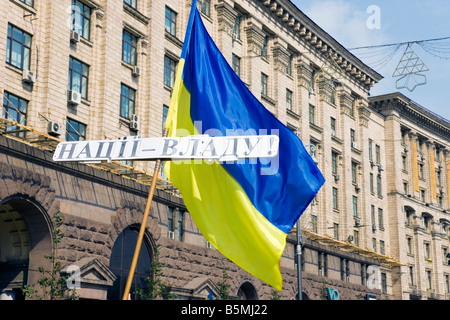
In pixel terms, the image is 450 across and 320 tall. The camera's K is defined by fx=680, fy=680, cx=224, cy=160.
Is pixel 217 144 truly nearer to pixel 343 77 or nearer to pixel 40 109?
pixel 40 109

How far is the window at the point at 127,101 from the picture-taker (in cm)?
3216

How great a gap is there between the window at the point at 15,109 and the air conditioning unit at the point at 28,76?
77 cm

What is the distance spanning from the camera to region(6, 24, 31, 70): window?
25.7 meters

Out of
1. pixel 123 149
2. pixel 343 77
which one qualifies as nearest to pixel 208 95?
pixel 123 149

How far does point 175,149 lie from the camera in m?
7.48

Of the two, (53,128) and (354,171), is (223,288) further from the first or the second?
(354,171)

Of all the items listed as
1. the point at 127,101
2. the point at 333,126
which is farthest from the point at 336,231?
the point at 127,101

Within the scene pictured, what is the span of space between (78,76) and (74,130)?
2.79 m

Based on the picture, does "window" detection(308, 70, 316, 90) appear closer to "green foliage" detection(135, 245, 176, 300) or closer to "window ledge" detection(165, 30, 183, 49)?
"window ledge" detection(165, 30, 183, 49)

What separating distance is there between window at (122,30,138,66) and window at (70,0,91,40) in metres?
2.51

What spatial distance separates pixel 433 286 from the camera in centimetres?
6800

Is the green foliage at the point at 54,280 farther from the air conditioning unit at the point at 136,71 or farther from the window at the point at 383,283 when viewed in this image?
the window at the point at 383,283

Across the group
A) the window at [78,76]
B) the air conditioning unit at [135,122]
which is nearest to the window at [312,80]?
the air conditioning unit at [135,122]
